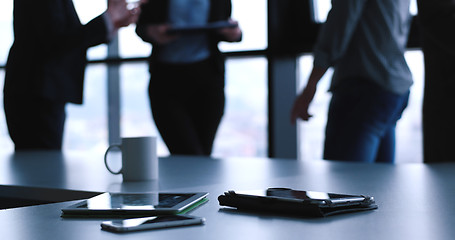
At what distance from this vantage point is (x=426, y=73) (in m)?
1.82

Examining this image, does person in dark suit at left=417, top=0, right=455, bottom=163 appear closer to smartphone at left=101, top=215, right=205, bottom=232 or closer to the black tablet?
the black tablet

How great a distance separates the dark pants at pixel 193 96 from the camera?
2412 millimetres

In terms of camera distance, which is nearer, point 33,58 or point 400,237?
point 400,237

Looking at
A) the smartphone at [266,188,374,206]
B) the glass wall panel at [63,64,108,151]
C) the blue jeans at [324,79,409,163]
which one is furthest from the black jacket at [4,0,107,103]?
the glass wall panel at [63,64,108,151]

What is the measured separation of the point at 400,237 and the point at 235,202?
260 millimetres

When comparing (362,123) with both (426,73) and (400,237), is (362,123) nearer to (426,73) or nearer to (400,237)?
(426,73)

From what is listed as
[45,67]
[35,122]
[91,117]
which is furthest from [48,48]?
[91,117]

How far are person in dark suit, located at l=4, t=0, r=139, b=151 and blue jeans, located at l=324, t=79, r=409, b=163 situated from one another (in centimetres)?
84

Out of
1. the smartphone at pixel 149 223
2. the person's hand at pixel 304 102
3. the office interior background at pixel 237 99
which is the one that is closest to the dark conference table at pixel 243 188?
the smartphone at pixel 149 223

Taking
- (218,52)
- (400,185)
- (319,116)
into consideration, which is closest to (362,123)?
(400,185)

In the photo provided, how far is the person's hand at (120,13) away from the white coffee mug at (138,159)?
3.52 ft

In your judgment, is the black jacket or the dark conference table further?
the black jacket

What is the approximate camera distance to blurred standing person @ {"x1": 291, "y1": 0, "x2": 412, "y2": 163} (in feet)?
5.87

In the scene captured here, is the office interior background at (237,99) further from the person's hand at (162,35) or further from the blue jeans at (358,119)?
the blue jeans at (358,119)
